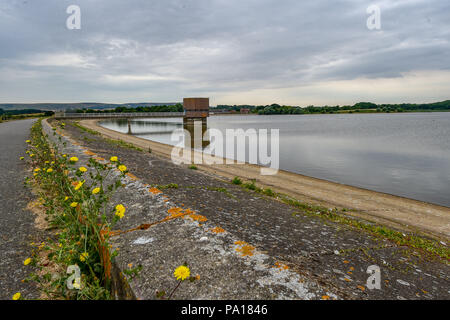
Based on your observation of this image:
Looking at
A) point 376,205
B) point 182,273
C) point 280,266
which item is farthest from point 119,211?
point 376,205

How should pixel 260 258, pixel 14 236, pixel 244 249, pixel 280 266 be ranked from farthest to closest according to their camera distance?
1. pixel 14 236
2. pixel 244 249
3. pixel 260 258
4. pixel 280 266

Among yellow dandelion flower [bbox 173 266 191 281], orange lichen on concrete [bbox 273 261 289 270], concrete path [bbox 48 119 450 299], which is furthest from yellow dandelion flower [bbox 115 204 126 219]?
orange lichen on concrete [bbox 273 261 289 270]

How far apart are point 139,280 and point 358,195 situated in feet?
48.0

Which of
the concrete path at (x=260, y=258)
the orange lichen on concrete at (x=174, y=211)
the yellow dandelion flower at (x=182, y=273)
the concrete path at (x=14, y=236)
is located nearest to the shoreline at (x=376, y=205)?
the concrete path at (x=260, y=258)

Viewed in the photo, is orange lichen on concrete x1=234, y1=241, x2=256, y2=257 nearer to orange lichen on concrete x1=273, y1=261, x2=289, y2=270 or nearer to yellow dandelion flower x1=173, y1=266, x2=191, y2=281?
orange lichen on concrete x1=273, y1=261, x2=289, y2=270

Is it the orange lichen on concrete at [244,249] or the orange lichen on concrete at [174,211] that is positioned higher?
the orange lichen on concrete at [174,211]

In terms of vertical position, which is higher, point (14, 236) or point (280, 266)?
point (280, 266)

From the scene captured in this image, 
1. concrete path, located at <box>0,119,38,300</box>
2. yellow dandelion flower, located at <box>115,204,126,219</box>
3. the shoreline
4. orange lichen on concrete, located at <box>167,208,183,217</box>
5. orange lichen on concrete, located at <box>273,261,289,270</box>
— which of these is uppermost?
yellow dandelion flower, located at <box>115,204,126,219</box>

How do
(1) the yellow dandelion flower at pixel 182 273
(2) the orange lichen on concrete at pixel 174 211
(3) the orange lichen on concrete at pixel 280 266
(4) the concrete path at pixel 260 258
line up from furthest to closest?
(2) the orange lichen on concrete at pixel 174 211, (3) the orange lichen on concrete at pixel 280 266, (4) the concrete path at pixel 260 258, (1) the yellow dandelion flower at pixel 182 273

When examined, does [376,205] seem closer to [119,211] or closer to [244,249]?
[244,249]

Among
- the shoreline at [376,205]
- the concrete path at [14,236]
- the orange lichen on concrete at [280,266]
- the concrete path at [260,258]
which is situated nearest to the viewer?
the concrete path at [260,258]

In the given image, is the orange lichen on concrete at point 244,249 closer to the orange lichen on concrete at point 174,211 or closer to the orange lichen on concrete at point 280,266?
the orange lichen on concrete at point 280,266

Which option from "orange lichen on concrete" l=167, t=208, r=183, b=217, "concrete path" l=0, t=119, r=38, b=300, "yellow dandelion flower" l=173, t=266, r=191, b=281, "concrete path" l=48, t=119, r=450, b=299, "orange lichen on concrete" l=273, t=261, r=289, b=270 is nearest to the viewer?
"yellow dandelion flower" l=173, t=266, r=191, b=281
